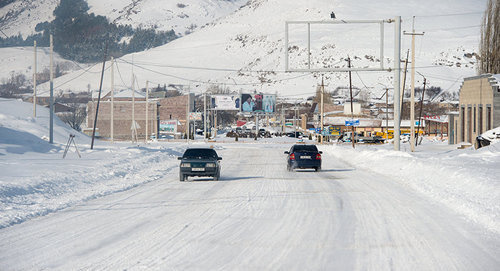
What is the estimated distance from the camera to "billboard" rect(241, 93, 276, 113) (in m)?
136

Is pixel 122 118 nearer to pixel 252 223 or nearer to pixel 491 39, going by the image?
pixel 491 39

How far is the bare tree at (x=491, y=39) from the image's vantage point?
65.8 meters

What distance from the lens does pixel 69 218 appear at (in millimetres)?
14320

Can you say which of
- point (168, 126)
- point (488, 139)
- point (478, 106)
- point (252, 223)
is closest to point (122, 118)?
point (168, 126)

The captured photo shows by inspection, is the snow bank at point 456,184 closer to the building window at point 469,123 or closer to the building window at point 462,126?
the building window at point 469,123

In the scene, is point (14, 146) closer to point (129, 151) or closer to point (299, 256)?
point (129, 151)

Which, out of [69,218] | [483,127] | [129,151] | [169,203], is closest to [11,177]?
[169,203]

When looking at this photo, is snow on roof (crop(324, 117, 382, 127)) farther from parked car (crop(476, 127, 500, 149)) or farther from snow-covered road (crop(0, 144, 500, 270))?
snow-covered road (crop(0, 144, 500, 270))

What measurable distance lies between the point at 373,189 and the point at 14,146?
90.9 feet

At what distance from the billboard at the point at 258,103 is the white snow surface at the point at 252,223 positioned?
360 feet

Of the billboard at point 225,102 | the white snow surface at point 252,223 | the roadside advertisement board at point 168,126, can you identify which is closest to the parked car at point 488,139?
the white snow surface at point 252,223

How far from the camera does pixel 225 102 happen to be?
14012cm

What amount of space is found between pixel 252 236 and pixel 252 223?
1.73 m

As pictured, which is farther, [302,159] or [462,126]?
[462,126]
